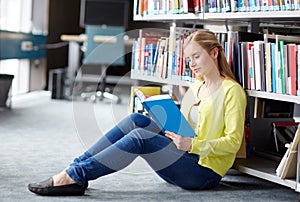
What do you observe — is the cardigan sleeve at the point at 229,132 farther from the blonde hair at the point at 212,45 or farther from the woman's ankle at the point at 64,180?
the woman's ankle at the point at 64,180

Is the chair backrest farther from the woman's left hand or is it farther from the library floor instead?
the woman's left hand

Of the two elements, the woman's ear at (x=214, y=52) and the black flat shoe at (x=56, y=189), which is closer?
the black flat shoe at (x=56, y=189)

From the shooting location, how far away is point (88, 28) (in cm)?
652

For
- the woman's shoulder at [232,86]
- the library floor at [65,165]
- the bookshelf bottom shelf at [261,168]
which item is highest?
the woman's shoulder at [232,86]

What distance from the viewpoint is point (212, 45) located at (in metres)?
2.49

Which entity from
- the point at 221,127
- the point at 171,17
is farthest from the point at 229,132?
the point at 171,17

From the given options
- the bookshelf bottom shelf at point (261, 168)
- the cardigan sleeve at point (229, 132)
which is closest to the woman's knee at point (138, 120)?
the cardigan sleeve at point (229, 132)

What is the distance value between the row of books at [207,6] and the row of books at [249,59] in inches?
4.6

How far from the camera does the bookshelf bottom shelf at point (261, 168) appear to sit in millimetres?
2447

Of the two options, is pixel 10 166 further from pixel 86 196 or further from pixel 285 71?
pixel 285 71

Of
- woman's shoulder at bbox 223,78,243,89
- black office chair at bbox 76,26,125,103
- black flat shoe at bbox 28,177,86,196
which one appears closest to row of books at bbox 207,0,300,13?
woman's shoulder at bbox 223,78,243,89

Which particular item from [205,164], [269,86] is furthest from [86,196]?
[269,86]

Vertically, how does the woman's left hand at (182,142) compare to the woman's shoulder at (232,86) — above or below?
below

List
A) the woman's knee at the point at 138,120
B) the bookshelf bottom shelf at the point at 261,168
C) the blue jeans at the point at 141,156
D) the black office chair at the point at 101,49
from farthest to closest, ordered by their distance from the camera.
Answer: the black office chair at the point at 101,49 < the woman's knee at the point at 138,120 < the bookshelf bottom shelf at the point at 261,168 < the blue jeans at the point at 141,156
